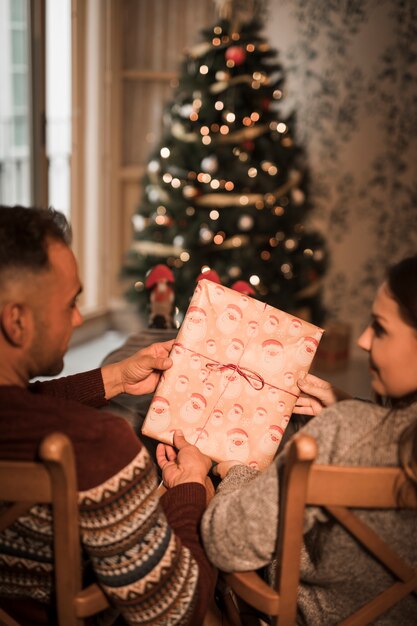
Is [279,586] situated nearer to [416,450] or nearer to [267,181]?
[416,450]

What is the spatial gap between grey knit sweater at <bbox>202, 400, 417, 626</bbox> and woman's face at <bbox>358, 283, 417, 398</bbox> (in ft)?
0.26

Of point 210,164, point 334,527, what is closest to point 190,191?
point 210,164

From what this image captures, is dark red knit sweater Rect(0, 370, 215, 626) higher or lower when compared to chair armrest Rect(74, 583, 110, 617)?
higher

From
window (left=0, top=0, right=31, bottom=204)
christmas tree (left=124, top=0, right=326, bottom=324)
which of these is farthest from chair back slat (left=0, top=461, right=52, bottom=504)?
window (left=0, top=0, right=31, bottom=204)

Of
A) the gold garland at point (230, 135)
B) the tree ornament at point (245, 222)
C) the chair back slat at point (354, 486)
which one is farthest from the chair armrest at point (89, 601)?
the gold garland at point (230, 135)

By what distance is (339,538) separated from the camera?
0.96 metres

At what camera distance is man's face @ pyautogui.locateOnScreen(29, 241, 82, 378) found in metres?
0.96

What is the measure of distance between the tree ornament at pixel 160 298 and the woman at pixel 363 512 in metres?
1.04

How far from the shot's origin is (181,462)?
118cm

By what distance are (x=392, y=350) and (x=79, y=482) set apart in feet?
1.78

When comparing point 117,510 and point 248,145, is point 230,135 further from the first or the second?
point 117,510

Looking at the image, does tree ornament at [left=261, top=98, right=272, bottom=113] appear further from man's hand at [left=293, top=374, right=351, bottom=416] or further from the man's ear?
the man's ear

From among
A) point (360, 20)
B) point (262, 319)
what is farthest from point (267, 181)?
point (262, 319)

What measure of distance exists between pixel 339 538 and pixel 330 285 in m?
3.73
